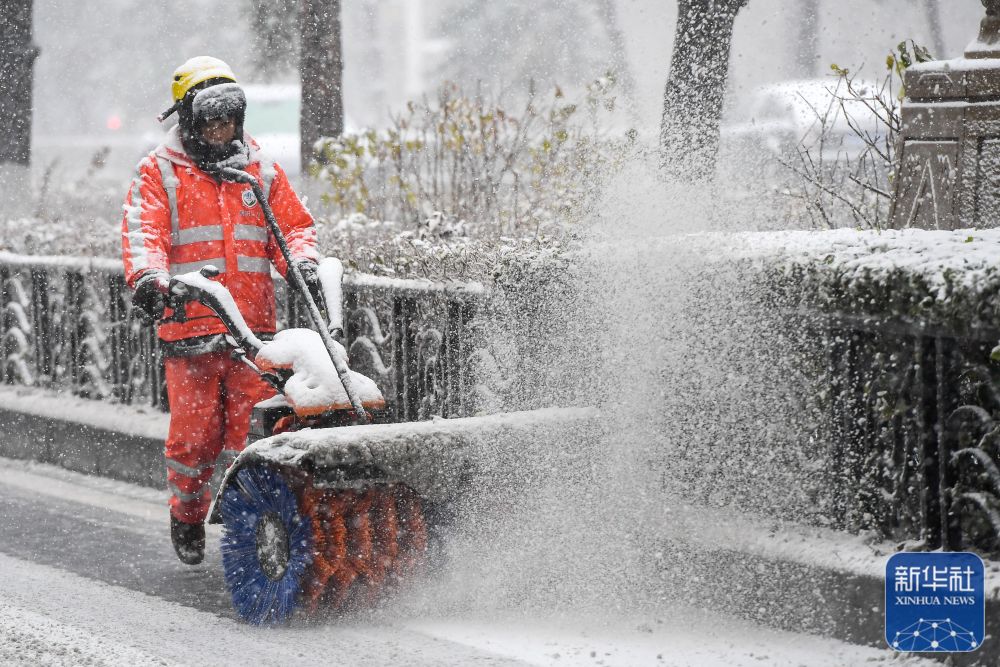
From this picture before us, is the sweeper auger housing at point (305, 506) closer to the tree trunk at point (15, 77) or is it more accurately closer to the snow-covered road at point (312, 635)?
the snow-covered road at point (312, 635)

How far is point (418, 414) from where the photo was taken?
653 cm

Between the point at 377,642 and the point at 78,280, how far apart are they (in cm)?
407

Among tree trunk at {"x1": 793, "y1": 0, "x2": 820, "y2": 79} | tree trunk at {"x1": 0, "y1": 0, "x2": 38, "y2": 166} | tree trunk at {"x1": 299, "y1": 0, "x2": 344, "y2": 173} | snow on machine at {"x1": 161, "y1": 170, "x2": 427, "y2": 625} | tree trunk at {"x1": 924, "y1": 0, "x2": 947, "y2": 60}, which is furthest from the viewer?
tree trunk at {"x1": 793, "y1": 0, "x2": 820, "y2": 79}

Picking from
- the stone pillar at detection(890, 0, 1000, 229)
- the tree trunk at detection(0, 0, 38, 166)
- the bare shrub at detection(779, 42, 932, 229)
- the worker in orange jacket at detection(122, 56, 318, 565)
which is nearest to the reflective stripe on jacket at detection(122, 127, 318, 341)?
the worker in orange jacket at detection(122, 56, 318, 565)

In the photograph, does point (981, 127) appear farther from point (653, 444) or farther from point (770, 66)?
point (770, 66)

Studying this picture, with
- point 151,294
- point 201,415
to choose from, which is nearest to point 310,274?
point 151,294

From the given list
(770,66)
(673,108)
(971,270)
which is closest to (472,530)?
(971,270)

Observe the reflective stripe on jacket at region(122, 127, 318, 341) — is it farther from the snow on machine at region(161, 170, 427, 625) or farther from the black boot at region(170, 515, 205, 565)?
the black boot at region(170, 515, 205, 565)

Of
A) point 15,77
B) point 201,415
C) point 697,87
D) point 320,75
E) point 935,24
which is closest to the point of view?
point 201,415

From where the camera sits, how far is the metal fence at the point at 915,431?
14.1ft

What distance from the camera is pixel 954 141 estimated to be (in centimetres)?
607

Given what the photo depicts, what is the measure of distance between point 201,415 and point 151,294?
0.60m

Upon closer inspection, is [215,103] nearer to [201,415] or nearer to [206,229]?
[206,229]

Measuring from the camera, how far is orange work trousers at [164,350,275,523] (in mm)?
5816
